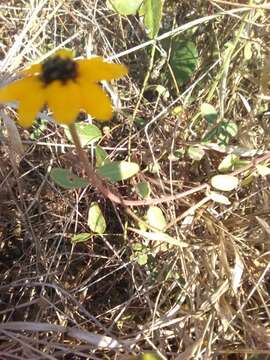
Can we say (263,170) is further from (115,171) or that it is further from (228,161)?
(115,171)

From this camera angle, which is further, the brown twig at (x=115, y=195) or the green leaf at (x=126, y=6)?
the green leaf at (x=126, y=6)

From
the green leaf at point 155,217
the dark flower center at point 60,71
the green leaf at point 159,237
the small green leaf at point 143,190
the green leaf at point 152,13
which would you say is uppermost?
the dark flower center at point 60,71

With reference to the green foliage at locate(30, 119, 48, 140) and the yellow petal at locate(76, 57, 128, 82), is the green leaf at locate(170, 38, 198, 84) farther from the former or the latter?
the yellow petal at locate(76, 57, 128, 82)

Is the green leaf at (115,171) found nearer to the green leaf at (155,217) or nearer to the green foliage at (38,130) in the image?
the green leaf at (155,217)

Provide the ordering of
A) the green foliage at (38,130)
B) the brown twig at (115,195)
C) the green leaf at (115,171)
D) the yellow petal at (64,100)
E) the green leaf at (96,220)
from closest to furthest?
the yellow petal at (64,100) < the brown twig at (115,195) < the green leaf at (115,171) < the green leaf at (96,220) < the green foliage at (38,130)

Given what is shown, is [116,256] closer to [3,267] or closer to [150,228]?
[150,228]

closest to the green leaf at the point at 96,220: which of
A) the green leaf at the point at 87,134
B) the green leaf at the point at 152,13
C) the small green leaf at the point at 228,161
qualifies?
the green leaf at the point at 87,134
